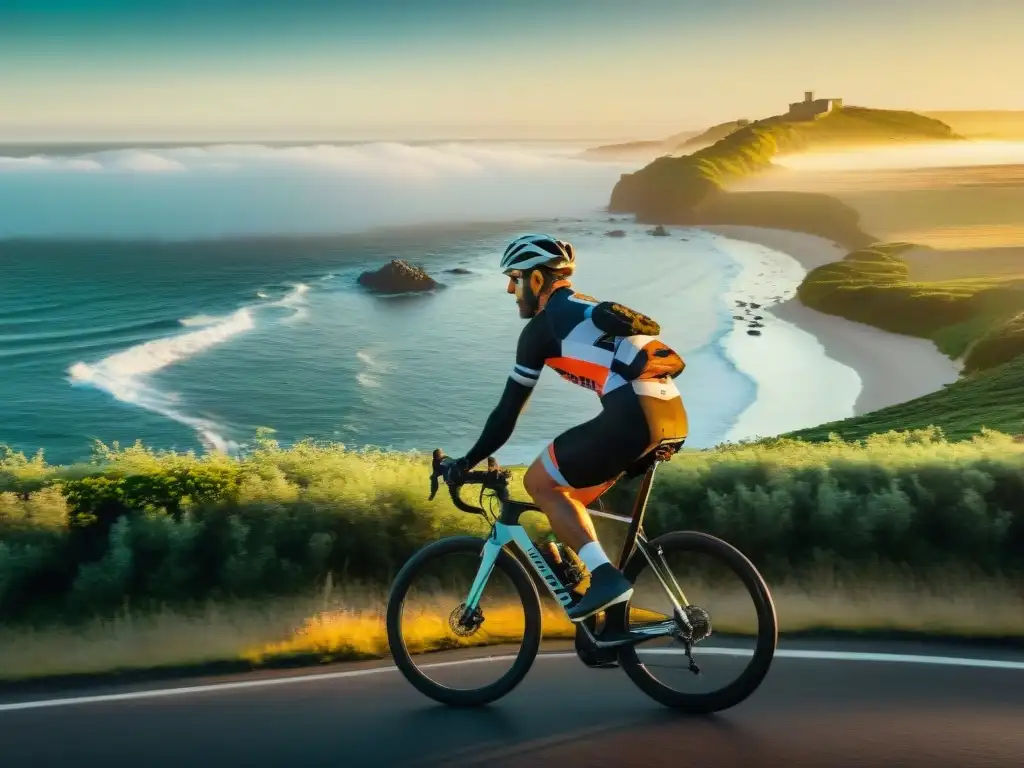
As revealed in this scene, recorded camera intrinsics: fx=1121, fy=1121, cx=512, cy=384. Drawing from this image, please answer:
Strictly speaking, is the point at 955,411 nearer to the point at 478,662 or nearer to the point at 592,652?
the point at 478,662

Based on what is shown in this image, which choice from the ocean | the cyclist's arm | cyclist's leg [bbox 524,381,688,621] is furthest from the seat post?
the ocean

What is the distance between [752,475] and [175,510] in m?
4.38

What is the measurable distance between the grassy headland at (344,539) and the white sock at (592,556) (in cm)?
191

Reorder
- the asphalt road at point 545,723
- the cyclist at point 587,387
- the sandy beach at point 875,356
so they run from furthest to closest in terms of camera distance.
Answer: the sandy beach at point 875,356 < the cyclist at point 587,387 < the asphalt road at point 545,723

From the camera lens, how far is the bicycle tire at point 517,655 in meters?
5.71

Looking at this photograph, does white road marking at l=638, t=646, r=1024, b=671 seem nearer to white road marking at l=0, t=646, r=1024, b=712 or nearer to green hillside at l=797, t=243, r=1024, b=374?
white road marking at l=0, t=646, r=1024, b=712

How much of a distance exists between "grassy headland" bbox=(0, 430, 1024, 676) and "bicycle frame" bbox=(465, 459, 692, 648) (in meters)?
1.51

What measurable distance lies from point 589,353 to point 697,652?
171 centimetres

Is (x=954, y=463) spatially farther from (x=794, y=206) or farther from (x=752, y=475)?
(x=794, y=206)

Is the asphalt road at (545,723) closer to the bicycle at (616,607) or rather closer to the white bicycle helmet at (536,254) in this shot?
the bicycle at (616,607)

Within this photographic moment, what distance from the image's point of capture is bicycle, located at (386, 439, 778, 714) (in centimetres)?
542

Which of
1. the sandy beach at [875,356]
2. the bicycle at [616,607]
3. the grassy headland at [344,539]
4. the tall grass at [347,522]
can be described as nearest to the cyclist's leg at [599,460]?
the bicycle at [616,607]

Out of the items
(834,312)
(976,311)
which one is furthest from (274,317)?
(976,311)

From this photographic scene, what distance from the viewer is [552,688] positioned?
5.98m
